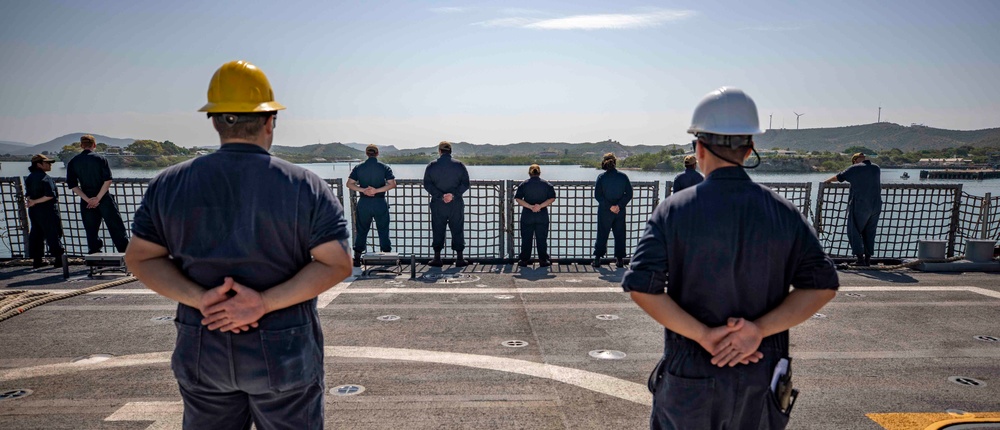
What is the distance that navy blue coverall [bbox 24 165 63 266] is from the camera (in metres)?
9.35

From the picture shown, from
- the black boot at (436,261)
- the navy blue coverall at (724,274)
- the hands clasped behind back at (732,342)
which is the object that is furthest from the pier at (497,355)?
the hands clasped behind back at (732,342)

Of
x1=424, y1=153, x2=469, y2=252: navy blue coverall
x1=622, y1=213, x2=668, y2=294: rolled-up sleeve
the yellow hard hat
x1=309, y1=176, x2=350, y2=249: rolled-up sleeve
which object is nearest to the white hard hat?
x1=622, y1=213, x2=668, y2=294: rolled-up sleeve

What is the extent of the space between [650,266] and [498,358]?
10.6 feet

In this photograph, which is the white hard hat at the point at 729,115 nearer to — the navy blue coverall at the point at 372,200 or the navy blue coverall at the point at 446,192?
the navy blue coverall at the point at 446,192

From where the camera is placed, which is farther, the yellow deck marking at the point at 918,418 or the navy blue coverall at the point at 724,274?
the yellow deck marking at the point at 918,418

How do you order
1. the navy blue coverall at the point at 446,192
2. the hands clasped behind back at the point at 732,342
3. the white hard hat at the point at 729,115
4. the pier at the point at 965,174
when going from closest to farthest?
the hands clasped behind back at the point at 732,342, the white hard hat at the point at 729,115, the navy blue coverall at the point at 446,192, the pier at the point at 965,174

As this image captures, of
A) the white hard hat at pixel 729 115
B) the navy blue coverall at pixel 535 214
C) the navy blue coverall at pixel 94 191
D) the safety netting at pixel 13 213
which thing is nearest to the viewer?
the white hard hat at pixel 729 115

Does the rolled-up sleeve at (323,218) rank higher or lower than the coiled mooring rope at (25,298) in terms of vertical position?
higher

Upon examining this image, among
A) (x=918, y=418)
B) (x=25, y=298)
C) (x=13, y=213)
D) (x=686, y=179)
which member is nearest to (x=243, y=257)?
(x=918, y=418)

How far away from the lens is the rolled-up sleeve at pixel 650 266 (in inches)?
84.3

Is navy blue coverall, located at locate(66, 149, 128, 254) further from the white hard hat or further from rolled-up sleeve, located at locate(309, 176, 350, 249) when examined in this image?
the white hard hat

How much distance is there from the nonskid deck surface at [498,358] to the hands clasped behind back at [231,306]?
1975mm

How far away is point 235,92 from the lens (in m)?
2.26

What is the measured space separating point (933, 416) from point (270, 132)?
466 cm
